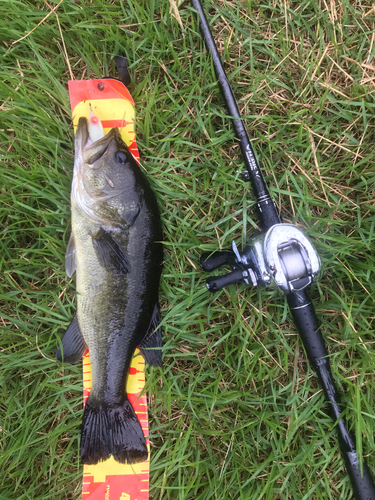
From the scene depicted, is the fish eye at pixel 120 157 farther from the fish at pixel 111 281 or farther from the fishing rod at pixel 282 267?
the fishing rod at pixel 282 267

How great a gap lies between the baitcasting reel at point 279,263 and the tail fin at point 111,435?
43.1 inches

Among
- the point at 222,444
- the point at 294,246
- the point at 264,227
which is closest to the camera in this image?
the point at 294,246

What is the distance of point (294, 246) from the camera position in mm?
1944

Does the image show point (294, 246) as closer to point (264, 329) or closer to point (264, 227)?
point (264, 227)

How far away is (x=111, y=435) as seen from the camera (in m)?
2.19

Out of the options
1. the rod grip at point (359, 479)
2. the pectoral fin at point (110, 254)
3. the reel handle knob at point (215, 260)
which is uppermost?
the pectoral fin at point (110, 254)

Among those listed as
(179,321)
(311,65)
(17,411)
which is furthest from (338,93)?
(17,411)

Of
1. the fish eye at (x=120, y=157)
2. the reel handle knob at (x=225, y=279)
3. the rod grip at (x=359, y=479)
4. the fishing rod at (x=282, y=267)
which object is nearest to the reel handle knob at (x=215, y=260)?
the fishing rod at (x=282, y=267)

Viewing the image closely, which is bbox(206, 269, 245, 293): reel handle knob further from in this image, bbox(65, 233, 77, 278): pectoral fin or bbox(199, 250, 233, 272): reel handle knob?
bbox(65, 233, 77, 278): pectoral fin

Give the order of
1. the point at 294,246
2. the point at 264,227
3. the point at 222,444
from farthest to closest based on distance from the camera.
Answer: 1. the point at 222,444
2. the point at 264,227
3. the point at 294,246

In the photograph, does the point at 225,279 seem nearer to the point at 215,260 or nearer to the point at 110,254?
the point at 215,260

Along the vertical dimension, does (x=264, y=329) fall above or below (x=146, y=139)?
below

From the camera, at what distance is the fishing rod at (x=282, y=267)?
193 cm

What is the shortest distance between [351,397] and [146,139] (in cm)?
228
